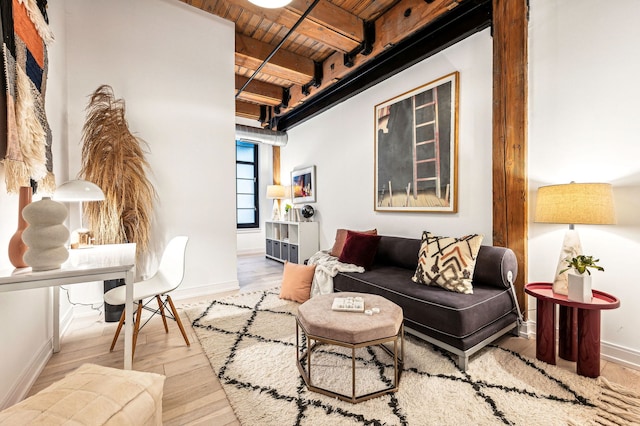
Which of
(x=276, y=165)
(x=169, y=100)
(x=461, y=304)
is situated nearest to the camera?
(x=461, y=304)

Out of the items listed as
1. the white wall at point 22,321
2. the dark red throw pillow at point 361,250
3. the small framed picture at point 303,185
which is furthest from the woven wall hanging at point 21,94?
the small framed picture at point 303,185

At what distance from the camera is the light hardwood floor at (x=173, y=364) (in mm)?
1547

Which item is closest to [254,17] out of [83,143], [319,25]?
[319,25]

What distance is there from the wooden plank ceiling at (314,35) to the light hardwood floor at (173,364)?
3.26 m

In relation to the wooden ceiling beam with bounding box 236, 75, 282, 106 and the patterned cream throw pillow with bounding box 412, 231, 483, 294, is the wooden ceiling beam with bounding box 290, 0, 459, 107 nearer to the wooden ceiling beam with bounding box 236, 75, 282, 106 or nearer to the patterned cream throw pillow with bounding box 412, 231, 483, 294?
the wooden ceiling beam with bounding box 236, 75, 282, 106

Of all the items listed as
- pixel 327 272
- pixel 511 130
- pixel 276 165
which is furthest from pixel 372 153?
pixel 276 165

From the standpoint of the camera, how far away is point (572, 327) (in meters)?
1.96

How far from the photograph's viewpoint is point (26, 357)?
1.75 m

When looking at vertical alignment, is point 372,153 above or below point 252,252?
above

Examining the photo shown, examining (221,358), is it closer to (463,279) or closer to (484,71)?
(463,279)

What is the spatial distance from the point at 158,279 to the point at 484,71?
12.0 feet

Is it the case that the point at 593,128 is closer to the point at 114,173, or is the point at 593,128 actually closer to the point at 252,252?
the point at 114,173

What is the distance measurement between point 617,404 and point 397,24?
3.64 m

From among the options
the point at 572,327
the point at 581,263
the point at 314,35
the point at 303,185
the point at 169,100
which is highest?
the point at 314,35
